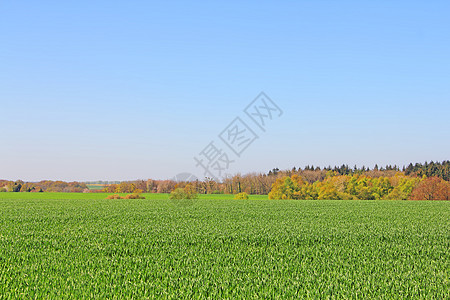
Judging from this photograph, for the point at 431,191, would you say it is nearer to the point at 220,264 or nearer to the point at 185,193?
the point at 185,193

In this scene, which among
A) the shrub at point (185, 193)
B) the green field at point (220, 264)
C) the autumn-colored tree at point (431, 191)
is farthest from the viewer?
the autumn-colored tree at point (431, 191)

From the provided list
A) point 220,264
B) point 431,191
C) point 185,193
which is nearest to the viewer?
point 220,264

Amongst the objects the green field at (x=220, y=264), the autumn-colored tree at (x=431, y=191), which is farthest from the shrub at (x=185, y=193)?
the autumn-colored tree at (x=431, y=191)

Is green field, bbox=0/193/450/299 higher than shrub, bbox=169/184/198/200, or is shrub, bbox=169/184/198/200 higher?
shrub, bbox=169/184/198/200

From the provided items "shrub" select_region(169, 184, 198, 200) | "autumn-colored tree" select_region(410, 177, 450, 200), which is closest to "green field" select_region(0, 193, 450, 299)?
"shrub" select_region(169, 184, 198, 200)

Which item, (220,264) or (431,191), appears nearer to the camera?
(220,264)

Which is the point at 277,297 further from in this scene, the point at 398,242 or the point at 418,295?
the point at 398,242

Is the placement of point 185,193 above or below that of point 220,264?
above

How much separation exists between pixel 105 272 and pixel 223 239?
5.73 meters

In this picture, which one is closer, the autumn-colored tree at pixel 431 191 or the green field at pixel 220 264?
the green field at pixel 220 264

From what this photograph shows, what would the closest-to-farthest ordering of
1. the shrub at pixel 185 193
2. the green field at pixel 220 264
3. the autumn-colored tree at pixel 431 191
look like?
the green field at pixel 220 264 → the shrub at pixel 185 193 → the autumn-colored tree at pixel 431 191

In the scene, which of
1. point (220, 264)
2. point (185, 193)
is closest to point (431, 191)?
point (185, 193)

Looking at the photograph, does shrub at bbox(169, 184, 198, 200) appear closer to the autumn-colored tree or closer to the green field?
the green field

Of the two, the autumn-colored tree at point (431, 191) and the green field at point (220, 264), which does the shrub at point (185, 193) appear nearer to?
the green field at point (220, 264)
